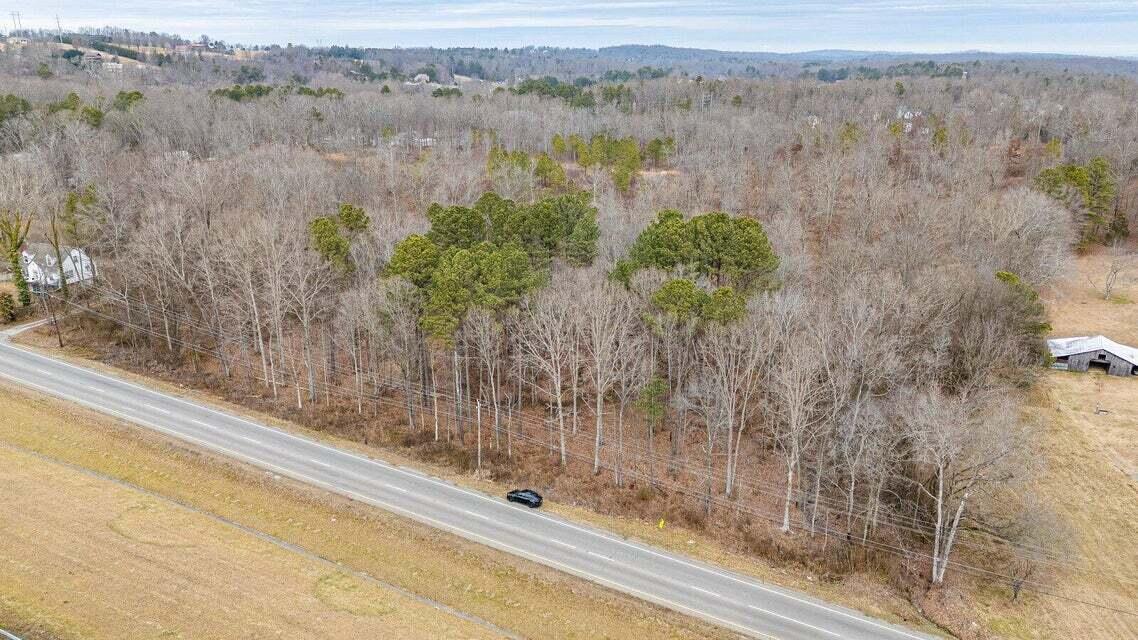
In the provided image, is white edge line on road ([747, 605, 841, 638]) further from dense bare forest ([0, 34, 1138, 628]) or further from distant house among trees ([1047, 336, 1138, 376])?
distant house among trees ([1047, 336, 1138, 376])

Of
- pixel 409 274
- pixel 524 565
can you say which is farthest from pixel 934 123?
pixel 524 565

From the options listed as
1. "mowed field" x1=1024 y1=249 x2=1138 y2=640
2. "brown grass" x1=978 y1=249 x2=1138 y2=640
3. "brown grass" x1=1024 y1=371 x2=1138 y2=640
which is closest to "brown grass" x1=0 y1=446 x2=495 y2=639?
"brown grass" x1=978 y1=249 x2=1138 y2=640

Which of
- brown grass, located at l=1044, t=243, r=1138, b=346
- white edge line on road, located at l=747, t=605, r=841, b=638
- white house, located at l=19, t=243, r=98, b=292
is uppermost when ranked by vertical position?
white house, located at l=19, t=243, r=98, b=292

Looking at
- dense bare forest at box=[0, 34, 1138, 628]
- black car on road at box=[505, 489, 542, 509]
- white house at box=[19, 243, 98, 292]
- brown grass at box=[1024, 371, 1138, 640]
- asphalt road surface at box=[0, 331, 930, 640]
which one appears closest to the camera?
asphalt road surface at box=[0, 331, 930, 640]

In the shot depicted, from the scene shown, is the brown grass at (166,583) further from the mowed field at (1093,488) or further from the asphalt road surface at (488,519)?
the mowed field at (1093,488)

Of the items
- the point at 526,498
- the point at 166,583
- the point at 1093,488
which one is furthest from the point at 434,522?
the point at 1093,488

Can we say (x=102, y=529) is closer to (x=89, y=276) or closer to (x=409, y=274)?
(x=409, y=274)

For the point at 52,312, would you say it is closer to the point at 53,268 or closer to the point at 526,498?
the point at 53,268
